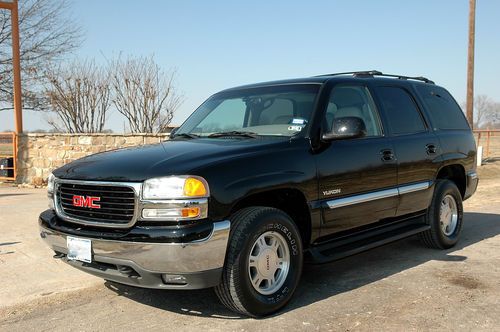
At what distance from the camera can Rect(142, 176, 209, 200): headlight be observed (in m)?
3.50

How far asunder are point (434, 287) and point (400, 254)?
4.46 ft

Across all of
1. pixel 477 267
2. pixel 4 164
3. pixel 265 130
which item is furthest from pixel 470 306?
pixel 4 164

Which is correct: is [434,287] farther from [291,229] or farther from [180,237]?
[180,237]

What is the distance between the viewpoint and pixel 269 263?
3.99 m

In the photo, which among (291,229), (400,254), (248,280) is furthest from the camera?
(400,254)

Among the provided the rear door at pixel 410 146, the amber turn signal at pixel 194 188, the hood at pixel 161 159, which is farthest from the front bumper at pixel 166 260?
the rear door at pixel 410 146

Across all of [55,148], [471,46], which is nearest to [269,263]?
[55,148]

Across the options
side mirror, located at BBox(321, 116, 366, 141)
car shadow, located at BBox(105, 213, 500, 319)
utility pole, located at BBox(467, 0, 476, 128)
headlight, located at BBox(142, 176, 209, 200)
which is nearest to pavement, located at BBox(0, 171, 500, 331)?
car shadow, located at BBox(105, 213, 500, 319)

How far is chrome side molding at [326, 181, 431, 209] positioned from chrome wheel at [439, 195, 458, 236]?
592 mm

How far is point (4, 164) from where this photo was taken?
45.4ft

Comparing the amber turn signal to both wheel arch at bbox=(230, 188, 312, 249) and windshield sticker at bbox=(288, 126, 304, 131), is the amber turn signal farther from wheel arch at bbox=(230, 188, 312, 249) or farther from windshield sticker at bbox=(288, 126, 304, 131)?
windshield sticker at bbox=(288, 126, 304, 131)

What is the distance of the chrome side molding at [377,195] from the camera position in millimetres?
4530

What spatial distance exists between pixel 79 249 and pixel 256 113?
216 centimetres

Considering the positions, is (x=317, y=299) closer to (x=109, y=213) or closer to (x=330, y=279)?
(x=330, y=279)
